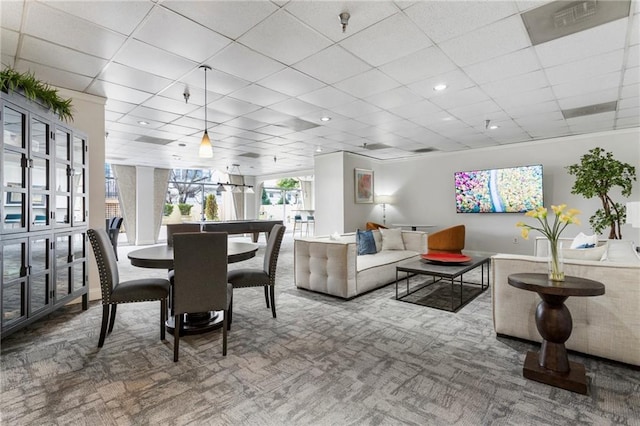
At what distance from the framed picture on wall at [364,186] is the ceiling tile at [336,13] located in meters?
5.37

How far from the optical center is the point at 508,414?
1.71 metres

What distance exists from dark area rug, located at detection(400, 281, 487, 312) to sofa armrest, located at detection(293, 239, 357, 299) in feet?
2.53

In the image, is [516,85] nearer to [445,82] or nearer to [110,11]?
[445,82]

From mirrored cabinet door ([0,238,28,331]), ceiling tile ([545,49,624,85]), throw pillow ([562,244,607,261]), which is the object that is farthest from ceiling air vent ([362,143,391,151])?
mirrored cabinet door ([0,238,28,331])

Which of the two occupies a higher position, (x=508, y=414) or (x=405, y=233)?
(x=405, y=233)

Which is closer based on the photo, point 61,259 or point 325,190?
point 61,259

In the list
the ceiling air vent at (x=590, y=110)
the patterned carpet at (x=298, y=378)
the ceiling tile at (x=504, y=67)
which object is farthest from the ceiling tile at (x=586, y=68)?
the patterned carpet at (x=298, y=378)

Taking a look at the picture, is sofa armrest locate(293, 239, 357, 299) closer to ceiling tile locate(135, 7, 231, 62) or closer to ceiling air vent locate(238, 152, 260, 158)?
ceiling tile locate(135, 7, 231, 62)

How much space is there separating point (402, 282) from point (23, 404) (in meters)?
4.29

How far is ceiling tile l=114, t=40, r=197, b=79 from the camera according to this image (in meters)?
2.67

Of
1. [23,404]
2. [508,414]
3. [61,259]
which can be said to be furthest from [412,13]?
[61,259]

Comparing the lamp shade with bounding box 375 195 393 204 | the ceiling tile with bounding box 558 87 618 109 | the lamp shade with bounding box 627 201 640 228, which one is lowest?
the lamp shade with bounding box 627 201 640 228

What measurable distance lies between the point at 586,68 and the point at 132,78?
4723 mm

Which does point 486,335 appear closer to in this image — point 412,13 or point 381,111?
point 412,13
